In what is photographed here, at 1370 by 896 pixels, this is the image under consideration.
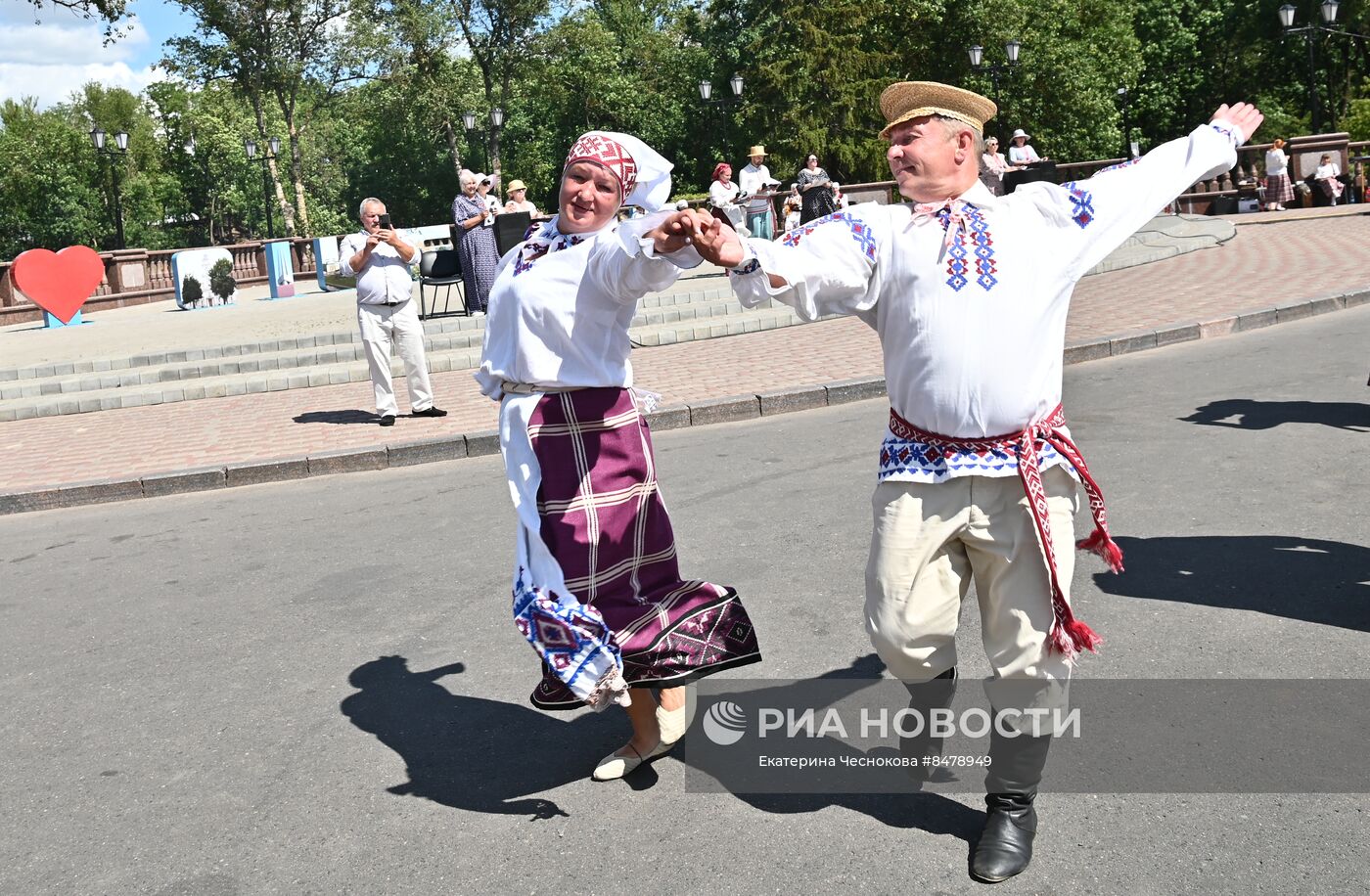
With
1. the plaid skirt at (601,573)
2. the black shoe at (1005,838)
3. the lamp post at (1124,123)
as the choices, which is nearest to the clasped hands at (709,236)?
the plaid skirt at (601,573)

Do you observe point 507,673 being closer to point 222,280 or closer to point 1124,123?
point 222,280

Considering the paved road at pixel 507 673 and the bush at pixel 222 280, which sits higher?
the bush at pixel 222 280

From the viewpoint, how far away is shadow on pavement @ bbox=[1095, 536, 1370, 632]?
16.4 feet

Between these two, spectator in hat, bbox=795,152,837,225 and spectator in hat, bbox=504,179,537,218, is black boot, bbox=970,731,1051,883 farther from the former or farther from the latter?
spectator in hat, bbox=795,152,837,225

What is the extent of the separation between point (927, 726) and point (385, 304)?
333 inches

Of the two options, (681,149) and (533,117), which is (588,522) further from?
(533,117)

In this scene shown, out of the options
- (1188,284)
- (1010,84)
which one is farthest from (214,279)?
(1010,84)

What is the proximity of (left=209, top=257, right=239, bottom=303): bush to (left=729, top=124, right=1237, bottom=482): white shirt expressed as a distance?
26.4 metres

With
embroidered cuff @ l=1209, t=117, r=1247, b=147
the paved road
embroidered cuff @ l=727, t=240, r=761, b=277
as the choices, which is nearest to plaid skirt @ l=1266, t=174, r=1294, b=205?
the paved road

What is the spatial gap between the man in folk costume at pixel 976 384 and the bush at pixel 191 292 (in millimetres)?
26025

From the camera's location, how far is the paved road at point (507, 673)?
3.46 metres

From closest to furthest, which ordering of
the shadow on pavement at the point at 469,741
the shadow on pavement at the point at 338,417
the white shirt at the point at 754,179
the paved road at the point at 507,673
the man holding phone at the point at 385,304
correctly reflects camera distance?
the paved road at the point at 507,673 → the shadow on pavement at the point at 469,741 → the man holding phone at the point at 385,304 → the shadow on pavement at the point at 338,417 → the white shirt at the point at 754,179

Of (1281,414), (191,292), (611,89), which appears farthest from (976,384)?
(611,89)

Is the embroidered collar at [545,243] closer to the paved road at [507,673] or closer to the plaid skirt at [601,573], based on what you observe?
the plaid skirt at [601,573]
